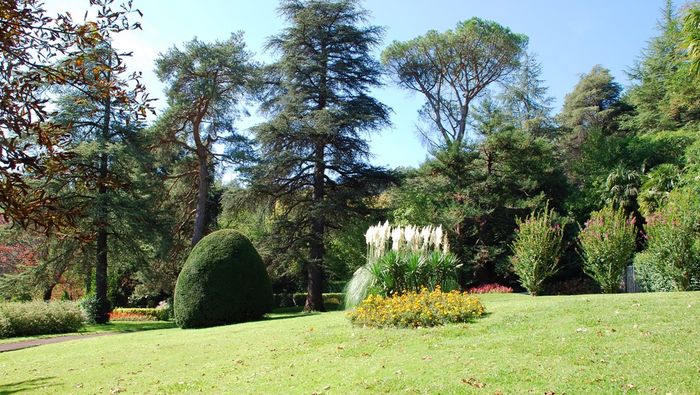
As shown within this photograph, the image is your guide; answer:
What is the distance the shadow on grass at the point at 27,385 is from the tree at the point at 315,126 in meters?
13.1

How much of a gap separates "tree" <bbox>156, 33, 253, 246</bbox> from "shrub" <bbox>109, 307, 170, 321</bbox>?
4823mm

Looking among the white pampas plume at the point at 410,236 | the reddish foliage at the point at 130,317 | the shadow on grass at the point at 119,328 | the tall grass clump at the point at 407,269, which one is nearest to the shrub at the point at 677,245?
the tall grass clump at the point at 407,269

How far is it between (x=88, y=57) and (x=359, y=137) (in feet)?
58.9

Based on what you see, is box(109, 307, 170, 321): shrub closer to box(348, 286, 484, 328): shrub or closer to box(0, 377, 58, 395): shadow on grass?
box(0, 377, 58, 395): shadow on grass

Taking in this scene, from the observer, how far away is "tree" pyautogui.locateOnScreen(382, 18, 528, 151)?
3000cm

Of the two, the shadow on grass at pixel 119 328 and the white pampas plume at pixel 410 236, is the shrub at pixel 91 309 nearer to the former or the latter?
the shadow on grass at pixel 119 328

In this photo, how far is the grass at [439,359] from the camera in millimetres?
5379

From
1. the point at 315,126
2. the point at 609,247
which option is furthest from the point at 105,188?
the point at 609,247

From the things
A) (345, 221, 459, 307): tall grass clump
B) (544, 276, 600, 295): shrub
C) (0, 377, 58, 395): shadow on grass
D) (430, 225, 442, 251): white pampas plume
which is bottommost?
(0, 377, 58, 395): shadow on grass

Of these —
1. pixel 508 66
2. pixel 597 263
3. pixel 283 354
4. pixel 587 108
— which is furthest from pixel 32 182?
pixel 587 108

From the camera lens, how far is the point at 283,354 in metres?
8.02

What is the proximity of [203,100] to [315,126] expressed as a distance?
7664 mm

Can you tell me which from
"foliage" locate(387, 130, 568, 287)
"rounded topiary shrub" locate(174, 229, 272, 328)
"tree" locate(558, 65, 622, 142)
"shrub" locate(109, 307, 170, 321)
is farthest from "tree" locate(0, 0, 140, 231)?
"tree" locate(558, 65, 622, 142)

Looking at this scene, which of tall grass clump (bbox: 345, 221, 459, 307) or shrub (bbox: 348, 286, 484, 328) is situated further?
tall grass clump (bbox: 345, 221, 459, 307)
